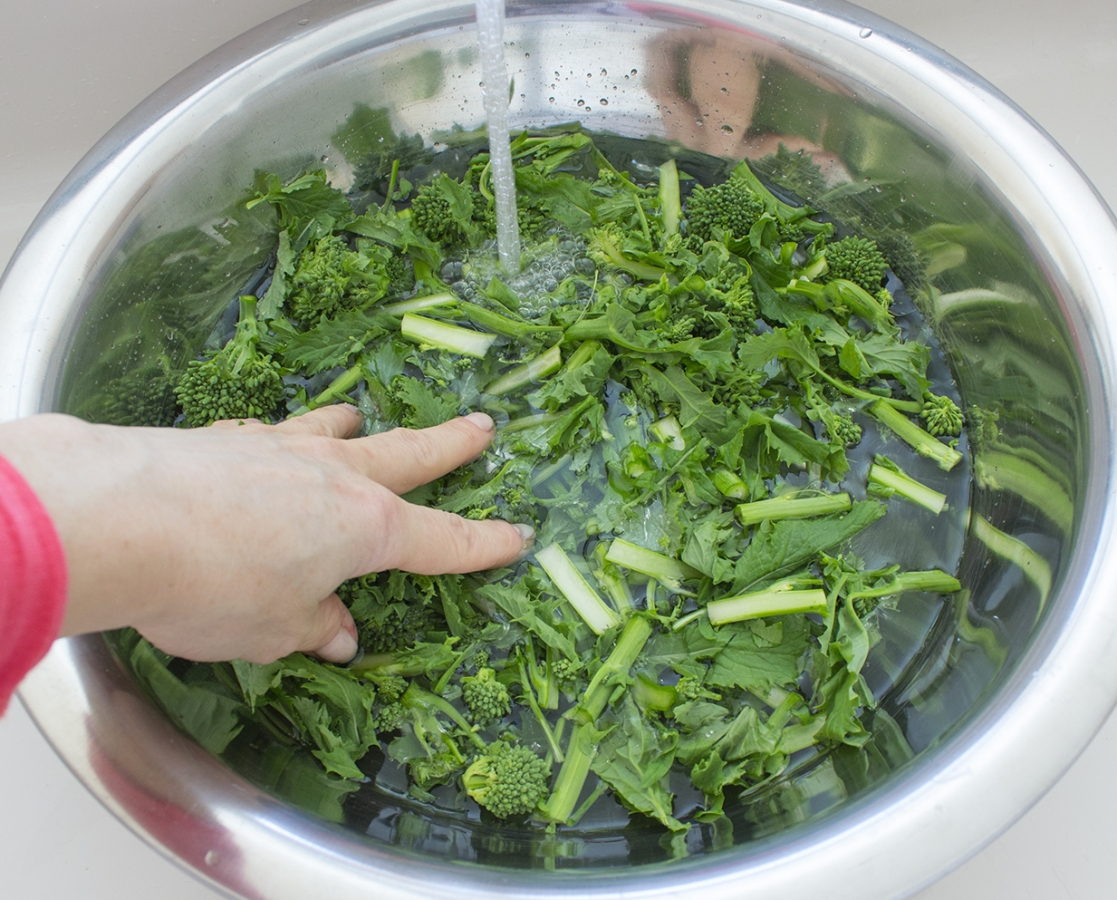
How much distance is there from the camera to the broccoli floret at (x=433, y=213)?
4.82 feet

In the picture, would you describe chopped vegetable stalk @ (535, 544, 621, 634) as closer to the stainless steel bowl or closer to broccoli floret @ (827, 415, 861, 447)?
the stainless steel bowl

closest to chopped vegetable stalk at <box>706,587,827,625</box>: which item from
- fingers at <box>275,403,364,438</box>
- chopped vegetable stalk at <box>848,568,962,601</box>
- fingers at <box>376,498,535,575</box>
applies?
chopped vegetable stalk at <box>848,568,962,601</box>

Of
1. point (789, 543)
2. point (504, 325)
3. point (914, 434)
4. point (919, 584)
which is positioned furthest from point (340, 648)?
point (914, 434)

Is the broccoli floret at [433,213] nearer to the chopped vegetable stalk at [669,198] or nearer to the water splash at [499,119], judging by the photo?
the water splash at [499,119]

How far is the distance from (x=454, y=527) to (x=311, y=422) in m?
Result: 0.30

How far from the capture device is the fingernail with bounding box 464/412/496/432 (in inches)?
50.9

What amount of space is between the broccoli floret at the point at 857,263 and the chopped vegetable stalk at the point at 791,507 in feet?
1.50

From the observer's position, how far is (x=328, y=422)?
124 cm

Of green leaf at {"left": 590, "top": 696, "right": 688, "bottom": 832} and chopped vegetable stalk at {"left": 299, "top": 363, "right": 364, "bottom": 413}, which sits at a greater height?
chopped vegetable stalk at {"left": 299, "top": 363, "right": 364, "bottom": 413}

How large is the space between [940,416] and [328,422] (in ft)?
3.53

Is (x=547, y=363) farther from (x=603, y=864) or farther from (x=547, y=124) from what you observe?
(x=603, y=864)

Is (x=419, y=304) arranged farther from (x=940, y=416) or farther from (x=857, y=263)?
(x=940, y=416)

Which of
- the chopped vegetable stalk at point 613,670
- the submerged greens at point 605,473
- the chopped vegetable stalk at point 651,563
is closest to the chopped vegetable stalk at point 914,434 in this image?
the submerged greens at point 605,473

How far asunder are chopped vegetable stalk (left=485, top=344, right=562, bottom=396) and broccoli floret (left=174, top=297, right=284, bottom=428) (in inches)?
15.3
